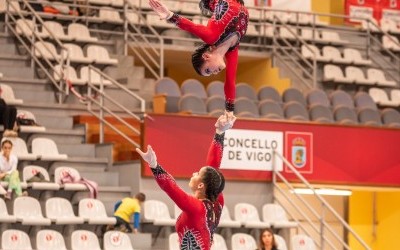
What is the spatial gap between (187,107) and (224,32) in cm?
737

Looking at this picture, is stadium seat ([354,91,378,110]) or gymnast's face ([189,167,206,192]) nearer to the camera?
gymnast's face ([189,167,206,192])

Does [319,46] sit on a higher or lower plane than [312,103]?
higher

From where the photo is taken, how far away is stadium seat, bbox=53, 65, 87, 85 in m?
15.0

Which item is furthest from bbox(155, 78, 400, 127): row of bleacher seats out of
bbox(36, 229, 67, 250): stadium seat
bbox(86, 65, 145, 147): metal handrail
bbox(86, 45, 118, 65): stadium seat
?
bbox(36, 229, 67, 250): stadium seat

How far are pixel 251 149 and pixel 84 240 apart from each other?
3031mm

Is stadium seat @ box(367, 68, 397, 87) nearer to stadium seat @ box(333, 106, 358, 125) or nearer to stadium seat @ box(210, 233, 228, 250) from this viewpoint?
stadium seat @ box(333, 106, 358, 125)

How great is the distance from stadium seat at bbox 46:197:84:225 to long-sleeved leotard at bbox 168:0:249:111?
559cm

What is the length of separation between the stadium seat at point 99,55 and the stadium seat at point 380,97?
15.3ft

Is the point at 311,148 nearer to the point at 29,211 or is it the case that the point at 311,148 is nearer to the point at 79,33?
the point at 79,33

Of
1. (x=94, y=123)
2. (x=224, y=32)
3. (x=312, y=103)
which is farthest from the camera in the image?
(x=312, y=103)

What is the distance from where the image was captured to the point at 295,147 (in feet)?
47.9

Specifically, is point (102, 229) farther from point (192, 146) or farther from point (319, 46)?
point (319, 46)

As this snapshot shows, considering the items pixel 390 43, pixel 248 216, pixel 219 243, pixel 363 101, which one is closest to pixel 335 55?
pixel 390 43

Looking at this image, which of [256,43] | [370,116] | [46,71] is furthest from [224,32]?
[256,43]
